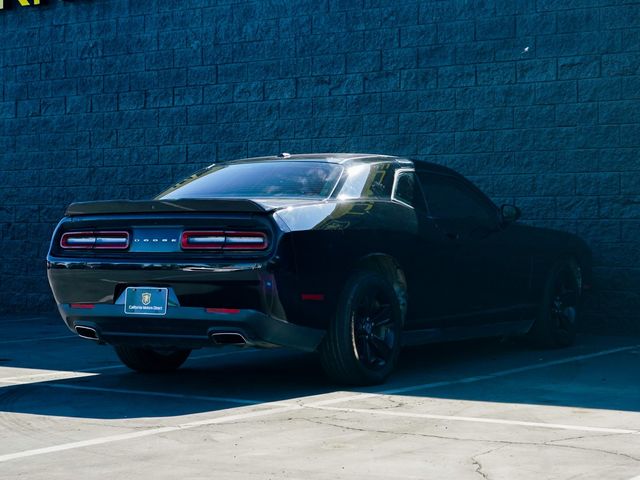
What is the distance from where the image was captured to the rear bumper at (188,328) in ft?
24.3

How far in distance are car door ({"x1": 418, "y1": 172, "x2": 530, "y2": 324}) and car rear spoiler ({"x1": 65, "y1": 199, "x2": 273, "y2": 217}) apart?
6.59ft

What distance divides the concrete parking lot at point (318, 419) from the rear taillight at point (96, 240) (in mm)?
951

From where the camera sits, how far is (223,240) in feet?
24.7

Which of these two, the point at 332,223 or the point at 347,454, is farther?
the point at 332,223

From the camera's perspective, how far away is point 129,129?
49.7ft

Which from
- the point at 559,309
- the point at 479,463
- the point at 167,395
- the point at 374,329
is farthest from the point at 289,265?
the point at 559,309

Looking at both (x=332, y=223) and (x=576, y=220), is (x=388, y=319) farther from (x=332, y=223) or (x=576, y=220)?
(x=576, y=220)

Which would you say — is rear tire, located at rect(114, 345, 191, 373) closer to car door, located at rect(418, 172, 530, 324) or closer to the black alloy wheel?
the black alloy wheel

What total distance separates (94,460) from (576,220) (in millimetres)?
7613

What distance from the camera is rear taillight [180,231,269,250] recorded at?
7.45 meters

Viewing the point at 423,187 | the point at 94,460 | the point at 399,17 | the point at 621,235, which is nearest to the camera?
the point at 94,460

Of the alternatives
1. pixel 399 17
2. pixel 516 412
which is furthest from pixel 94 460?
pixel 399 17

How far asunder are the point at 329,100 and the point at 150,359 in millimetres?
5367

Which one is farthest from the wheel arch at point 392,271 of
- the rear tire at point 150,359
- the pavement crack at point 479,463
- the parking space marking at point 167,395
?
the pavement crack at point 479,463
